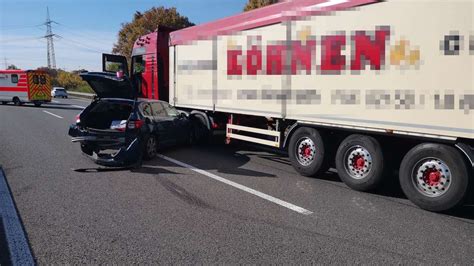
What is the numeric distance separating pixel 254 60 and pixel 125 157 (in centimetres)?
319

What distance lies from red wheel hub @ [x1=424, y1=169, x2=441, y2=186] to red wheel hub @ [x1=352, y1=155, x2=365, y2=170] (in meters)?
1.03

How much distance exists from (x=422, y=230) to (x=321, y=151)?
2453mm

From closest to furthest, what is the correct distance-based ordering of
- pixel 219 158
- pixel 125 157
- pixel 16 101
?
pixel 125 157
pixel 219 158
pixel 16 101

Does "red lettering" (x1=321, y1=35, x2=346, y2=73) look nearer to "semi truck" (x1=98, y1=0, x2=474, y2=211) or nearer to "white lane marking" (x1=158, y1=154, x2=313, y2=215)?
"semi truck" (x1=98, y1=0, x2=474, y2=211)

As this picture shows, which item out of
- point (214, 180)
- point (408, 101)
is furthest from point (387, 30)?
point (214, 180)

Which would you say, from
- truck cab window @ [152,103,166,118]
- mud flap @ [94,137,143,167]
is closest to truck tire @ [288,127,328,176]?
mud flap @ [94,137,143,167]

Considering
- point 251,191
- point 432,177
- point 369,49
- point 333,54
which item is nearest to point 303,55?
point 333,54

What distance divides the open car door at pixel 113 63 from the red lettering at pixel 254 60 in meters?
6.09

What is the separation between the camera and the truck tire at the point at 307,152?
22.9 feet

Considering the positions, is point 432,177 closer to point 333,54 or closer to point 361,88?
point 361,88

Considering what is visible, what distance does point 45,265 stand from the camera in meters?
3.61

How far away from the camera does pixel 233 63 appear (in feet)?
29.1

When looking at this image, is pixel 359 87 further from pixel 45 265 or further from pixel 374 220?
pixel 45 265

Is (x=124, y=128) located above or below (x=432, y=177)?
above
